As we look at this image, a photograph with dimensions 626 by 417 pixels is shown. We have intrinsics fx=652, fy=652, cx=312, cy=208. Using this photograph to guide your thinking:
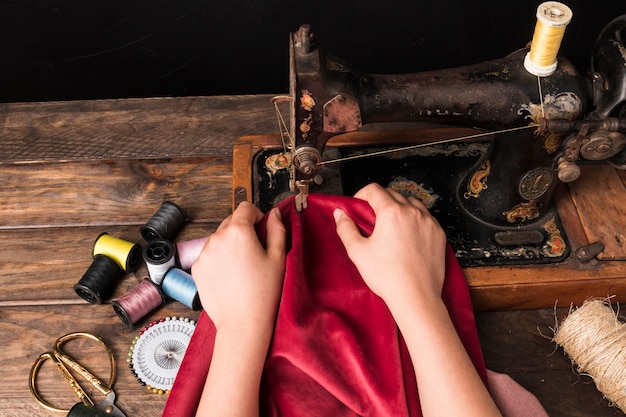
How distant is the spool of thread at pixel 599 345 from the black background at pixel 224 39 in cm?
131

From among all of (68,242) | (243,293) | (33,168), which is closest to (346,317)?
(243,293)

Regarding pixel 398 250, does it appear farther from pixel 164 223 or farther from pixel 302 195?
pixel 164 223

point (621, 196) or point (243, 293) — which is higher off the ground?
point (621, 196)

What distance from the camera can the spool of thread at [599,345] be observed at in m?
1.48


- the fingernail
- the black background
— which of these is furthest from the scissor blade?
the black background

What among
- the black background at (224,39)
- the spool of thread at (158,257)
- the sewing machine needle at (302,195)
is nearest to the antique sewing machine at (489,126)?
the sewing machine needle at (302,195)

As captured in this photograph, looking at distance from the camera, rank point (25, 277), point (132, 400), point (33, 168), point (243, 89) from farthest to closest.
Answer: point (243, 89), point (33, 168), point (25, 277), point (132, 400)

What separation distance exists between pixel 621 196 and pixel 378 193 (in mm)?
677

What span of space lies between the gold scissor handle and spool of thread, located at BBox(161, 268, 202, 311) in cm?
20

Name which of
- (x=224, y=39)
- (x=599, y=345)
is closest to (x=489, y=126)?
(x=599, y=345)

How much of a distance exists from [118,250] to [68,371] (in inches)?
12.4

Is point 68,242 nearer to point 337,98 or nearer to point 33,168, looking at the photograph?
point 33,168

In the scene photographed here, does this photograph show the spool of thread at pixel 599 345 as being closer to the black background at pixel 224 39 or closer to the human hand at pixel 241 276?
the human hand at pixel 241 276

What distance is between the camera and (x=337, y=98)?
Result: 1.41 meters
